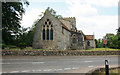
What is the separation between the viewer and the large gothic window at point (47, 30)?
110 feet

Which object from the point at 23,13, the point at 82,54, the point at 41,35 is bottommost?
the point at 82,54

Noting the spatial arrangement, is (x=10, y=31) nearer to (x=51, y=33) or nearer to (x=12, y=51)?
(x=12, y=51)

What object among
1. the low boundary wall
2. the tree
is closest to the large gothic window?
the low boundary wall

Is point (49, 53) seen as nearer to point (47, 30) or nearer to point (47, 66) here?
point (47, 66)

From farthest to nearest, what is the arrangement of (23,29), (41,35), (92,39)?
(92,39) → (41,35) → (23,29)

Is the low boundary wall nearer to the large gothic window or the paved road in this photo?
the paved road

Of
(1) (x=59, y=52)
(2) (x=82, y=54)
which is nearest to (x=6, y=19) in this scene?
(1) (x=59, y=52)

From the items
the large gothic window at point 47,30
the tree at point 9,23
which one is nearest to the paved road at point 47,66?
the tree at point 9,23

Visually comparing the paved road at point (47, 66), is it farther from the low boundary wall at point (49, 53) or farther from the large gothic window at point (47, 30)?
the large gothic window at point (47, 30)

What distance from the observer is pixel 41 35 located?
33500 millimetres

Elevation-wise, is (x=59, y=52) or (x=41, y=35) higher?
(x=41, y=35)

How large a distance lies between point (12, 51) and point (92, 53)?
13.8m

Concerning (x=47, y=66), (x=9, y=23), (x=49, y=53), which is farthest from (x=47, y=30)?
(x=47, y=66)

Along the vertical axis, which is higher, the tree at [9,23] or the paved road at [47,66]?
the tree at [9,23]
